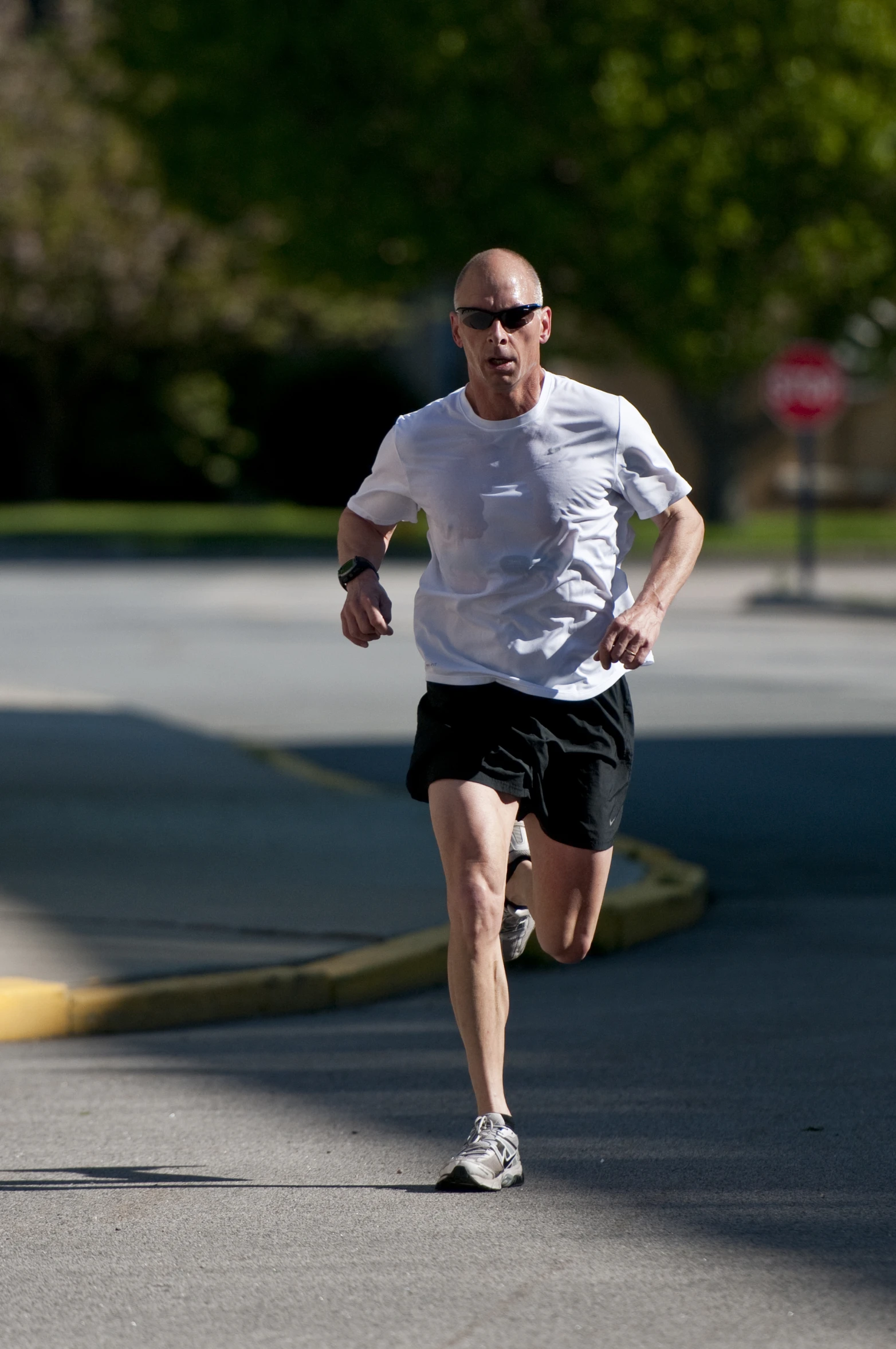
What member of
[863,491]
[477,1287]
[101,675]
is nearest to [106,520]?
[863,491]

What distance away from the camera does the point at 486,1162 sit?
4902 mm

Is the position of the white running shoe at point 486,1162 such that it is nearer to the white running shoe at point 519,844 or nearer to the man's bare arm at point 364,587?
the white running shoe at point 519,844

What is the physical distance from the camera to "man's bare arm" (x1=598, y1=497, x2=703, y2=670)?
4.96 m

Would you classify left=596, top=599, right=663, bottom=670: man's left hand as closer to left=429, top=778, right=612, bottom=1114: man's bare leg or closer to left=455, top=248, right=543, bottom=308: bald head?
left=429, top=778, right=612, bottom=1114: man's bare leg

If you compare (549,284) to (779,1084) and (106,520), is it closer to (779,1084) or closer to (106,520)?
(106,520)

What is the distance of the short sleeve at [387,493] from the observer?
5211 mm

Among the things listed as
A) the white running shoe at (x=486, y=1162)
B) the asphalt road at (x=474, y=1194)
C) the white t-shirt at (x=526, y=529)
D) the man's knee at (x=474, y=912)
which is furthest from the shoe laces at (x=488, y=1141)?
the white t-shirt at (x=526, y=529)

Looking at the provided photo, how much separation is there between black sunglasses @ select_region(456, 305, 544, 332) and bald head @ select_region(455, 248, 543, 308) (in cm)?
2

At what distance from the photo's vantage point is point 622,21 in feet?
109

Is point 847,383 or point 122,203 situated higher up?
point 122,203

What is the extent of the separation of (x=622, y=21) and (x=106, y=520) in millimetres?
16663

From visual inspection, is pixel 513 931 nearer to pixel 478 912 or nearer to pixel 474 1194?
pixel 478 912

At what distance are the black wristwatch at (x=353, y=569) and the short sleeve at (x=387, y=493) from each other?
12 cm

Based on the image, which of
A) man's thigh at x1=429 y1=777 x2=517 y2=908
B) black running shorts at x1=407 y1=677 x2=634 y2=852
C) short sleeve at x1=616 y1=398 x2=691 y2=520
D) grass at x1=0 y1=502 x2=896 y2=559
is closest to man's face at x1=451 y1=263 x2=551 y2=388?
short sleeve at x1=616 y1=398 x2=691 y2=520
